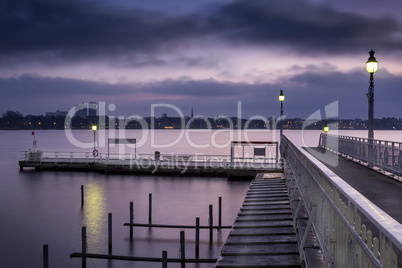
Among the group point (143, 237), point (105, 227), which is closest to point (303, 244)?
point (143, 237)

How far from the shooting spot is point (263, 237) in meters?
9.88

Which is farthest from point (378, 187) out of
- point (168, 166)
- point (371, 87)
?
point (168, 166)

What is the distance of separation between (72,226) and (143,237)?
6088 mm

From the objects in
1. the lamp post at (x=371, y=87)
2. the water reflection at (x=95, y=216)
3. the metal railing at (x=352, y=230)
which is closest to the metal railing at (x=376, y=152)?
the lamp post at (x=371, y=87)

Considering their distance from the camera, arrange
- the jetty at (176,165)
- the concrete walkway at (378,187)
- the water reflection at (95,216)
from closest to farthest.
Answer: the concrete walkway at (378,187)
the water reflection at (95,216)
the jetty at (176,165)

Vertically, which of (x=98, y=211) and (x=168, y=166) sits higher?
(x=168, y=166)

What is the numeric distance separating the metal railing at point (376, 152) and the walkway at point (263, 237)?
14.9 feet

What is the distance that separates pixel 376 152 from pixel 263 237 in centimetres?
1083

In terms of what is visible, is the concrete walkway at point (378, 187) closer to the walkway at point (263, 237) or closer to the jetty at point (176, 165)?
the walkway at point (263, 237)

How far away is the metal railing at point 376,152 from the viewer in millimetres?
15594

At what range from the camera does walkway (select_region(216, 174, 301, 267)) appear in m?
8.32

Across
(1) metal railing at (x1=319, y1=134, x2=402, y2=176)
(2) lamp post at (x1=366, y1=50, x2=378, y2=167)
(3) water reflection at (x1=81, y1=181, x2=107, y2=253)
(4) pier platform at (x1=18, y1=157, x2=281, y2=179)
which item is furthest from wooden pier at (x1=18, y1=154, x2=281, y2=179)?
(2) lamp post at (x1=366, y1=50, x2=378, y2=167)

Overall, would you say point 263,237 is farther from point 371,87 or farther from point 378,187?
point 371,87

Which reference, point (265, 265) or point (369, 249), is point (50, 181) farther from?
point (369, 249)
